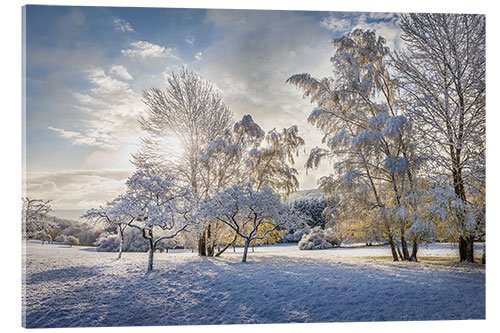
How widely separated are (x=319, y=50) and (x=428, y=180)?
297cm

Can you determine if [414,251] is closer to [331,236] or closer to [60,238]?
[331,236]

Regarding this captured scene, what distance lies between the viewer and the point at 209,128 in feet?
18.5

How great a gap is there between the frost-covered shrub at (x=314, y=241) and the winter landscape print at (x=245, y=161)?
0.30m

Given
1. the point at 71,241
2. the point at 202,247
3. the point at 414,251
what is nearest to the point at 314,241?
the point at 414,251

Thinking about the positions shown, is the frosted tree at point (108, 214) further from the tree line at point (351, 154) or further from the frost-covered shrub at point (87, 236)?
the frost-covered shrub at point (87, 236)

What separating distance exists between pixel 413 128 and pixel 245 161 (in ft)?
10.7

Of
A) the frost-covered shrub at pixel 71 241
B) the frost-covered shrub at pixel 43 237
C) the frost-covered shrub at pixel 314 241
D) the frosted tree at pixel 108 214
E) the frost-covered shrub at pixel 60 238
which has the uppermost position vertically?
the frosted tree at pixel 108 214

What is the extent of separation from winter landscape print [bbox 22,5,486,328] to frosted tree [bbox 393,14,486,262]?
0.02 meters

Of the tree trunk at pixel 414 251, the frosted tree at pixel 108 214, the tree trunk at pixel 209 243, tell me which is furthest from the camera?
the tree trunk at pixel 209 243

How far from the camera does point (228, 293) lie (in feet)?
12.8

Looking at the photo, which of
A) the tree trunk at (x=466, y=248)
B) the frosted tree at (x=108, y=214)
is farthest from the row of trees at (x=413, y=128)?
the frosted tree at (x=108, y=214)

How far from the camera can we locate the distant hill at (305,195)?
588cm
